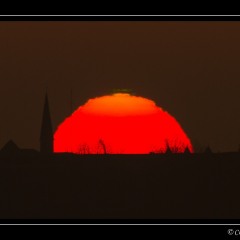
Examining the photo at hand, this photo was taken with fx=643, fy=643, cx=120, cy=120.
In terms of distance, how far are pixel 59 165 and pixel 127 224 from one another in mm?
8245

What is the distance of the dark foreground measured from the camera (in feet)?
66.1

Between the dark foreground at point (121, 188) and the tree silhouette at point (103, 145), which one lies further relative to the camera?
the tree silhouette at point (103, 145)

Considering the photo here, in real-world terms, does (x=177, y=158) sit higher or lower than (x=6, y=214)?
higher

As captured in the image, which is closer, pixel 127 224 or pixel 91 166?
pixel 127 224

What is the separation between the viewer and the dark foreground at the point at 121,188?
20.1m

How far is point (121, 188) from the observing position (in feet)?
71.1

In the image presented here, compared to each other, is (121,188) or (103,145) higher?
(103,145)

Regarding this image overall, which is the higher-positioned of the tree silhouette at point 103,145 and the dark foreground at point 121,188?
the tree silhouette at point 103,145

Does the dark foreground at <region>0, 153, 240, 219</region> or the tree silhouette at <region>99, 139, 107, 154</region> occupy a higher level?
the tree silhouette at <region>99, 139, 107, 154</region>

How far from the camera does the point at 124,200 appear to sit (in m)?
20.4

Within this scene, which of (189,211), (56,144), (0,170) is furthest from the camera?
(0,170)

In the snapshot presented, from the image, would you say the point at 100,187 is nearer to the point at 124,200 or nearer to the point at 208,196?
the point at 124,200
